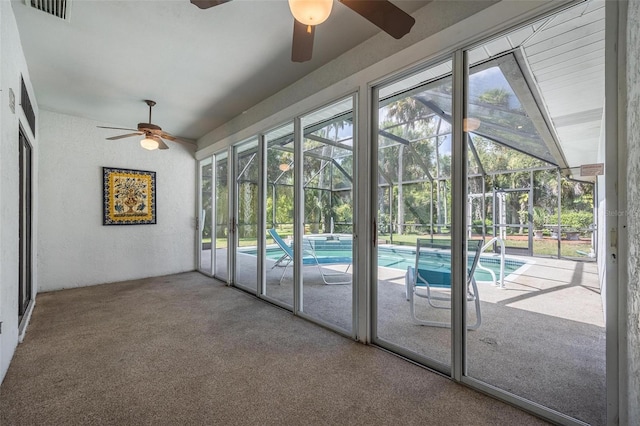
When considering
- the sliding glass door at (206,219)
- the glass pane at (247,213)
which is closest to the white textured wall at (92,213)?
the sliding glass door at (206,219)

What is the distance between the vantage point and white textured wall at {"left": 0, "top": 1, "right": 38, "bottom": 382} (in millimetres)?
2008

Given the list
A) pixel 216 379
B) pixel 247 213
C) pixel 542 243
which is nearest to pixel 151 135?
pixel 247 213

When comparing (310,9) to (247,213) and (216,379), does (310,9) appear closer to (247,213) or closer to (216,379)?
(216,379)

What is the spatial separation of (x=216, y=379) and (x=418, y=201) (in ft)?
6.95

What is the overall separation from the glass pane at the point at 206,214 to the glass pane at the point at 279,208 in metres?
1.81

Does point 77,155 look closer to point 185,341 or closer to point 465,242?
point 185,341

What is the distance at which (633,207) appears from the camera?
1.28m

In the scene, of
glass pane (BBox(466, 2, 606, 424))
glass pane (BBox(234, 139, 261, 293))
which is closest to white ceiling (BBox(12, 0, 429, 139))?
glass pane (BBox(234, 139, 261, 293))

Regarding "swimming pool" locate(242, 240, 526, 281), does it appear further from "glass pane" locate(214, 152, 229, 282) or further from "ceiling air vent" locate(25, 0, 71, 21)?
"ceiling air vent" locate(25, 0, 71, 21)

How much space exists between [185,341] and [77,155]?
390cm

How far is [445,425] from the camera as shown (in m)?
1.63

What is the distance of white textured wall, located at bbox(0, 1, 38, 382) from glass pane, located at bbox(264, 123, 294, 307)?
2.45 meters

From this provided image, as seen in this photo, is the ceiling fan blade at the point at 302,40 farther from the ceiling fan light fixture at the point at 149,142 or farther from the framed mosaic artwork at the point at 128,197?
the framed mosaic artwork at the point at 128,197

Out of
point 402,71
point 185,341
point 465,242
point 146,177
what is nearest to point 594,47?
point 402,71
